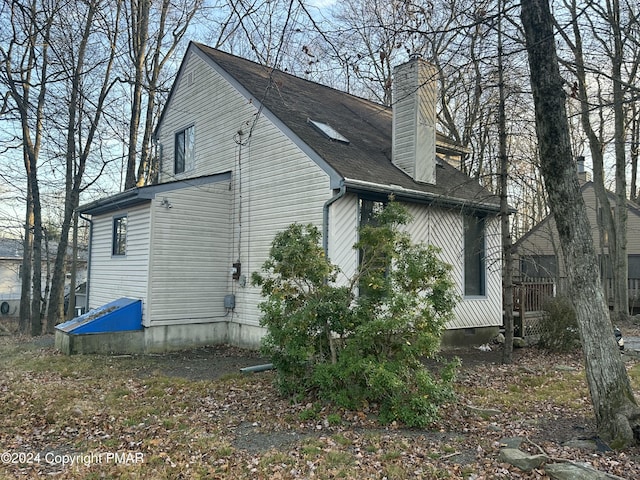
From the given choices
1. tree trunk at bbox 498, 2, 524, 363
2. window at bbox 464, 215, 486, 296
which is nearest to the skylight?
tree trunk at bbox 498, 2, 524, 363

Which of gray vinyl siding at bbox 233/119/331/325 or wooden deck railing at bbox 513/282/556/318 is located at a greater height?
gray vinyl siding at bbox 233/119/331/325

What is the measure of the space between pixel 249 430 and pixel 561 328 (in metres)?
8.58

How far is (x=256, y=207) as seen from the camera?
1141cm

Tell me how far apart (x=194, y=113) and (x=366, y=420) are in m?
10.9

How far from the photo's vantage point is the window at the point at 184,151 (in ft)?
46.4

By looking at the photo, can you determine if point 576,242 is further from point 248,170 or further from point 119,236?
point 119,236

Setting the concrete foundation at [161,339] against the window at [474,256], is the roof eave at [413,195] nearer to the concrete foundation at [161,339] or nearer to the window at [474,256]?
the window at [474,256]

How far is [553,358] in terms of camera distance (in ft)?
34.4

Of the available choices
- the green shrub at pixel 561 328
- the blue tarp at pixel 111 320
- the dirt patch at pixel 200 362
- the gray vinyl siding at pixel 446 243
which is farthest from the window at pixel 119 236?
the green shrub at pixel 561 328

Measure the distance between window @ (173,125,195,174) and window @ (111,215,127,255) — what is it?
2.70m

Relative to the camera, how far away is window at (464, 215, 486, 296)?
12.3 meters

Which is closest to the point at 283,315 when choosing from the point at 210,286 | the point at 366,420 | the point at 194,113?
the point at 366,420

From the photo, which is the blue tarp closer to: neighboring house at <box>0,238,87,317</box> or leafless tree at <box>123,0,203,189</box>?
leafless tree at <box>123,0,203,189</box>

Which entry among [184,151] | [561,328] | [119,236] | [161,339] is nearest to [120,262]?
[119,236]
